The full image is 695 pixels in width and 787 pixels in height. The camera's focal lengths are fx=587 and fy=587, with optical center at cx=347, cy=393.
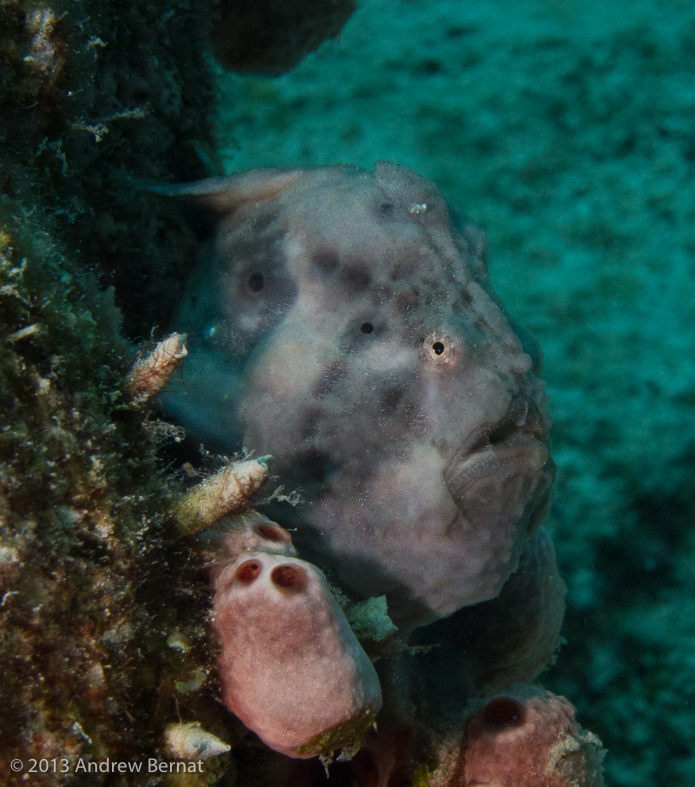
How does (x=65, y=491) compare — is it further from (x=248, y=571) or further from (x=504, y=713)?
(x=504, y=713)

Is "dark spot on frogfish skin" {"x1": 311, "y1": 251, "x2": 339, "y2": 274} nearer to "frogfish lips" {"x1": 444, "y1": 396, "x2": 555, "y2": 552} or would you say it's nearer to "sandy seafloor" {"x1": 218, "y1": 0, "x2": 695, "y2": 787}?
"frogfish lips" {"x1": 444, "y1": 396, "x2": 555, "y2": 552}

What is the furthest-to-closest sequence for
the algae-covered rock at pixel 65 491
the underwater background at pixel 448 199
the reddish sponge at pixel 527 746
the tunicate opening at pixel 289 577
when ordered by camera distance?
the reddish sponge at pixel 527 746
the tunicate opening at pixel 289 577
the underwater background at pixel 448 199
the algae-covered rock at pixel 65 491

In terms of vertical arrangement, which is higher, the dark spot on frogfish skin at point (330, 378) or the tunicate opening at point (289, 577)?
the dark spot on frogfish skin at point (330, 378)

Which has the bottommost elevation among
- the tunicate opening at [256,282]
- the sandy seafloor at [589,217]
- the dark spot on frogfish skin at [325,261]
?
the sandy seafloor at [589,217]

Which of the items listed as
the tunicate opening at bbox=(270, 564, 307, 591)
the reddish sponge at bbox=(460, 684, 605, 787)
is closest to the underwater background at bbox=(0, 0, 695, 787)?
the tunicate opening at bbox=(270, 564, 307, 591)

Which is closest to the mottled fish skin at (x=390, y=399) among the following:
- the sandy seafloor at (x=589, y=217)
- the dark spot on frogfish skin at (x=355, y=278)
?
the dark spot on frogfish skin at (x=355, y=278)

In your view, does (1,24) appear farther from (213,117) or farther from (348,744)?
(348,744)

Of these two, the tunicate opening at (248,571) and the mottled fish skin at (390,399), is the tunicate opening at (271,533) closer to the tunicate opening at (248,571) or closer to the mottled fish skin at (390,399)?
the tunicate opening at (248,571)

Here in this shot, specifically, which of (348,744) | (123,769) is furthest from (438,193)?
(123,769)
